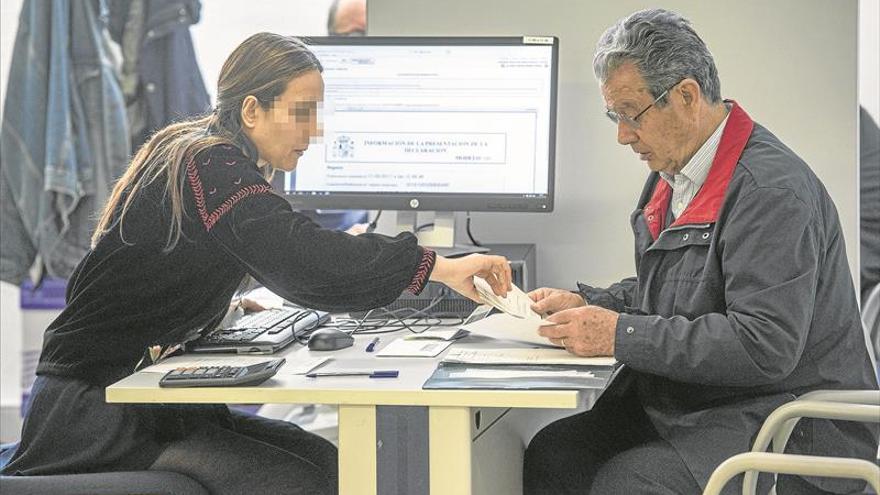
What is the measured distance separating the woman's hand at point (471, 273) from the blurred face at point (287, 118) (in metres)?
0.33

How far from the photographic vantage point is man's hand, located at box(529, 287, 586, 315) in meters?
2.21

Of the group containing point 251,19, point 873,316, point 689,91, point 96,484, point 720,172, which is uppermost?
point 251,19

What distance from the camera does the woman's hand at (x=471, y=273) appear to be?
79.7 inches

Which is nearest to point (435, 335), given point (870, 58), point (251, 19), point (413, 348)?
point (413, 348)

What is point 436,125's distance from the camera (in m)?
2.69

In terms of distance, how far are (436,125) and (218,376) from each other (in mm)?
1073

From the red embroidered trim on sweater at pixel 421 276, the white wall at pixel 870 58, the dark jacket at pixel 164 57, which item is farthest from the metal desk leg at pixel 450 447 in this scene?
the dark jacket at pixel 164 57

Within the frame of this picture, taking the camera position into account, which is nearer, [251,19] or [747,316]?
[747,316]

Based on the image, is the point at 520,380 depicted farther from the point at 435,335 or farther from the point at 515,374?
the point at 435,335

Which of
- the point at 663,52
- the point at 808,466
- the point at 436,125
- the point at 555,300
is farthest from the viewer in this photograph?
the point at 436,125

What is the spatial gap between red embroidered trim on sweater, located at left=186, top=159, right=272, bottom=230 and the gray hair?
2.22 feet

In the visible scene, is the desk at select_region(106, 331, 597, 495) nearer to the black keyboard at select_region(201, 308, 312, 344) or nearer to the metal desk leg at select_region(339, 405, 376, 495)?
the metal desk leg at select_region(339, 405, 376, 495)

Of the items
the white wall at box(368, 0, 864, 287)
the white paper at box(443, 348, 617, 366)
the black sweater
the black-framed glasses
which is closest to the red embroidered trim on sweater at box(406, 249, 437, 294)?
the black sweater

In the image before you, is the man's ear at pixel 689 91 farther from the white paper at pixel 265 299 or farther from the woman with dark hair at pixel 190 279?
the white paper at pixel 265 299
